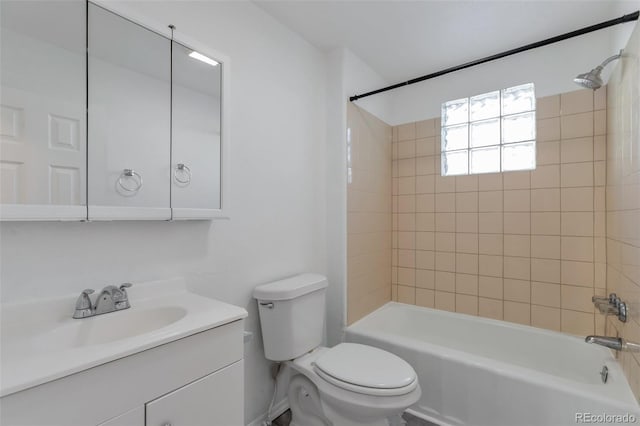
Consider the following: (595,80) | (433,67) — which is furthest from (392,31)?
(595,80)

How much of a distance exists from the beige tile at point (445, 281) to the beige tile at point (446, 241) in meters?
0.20

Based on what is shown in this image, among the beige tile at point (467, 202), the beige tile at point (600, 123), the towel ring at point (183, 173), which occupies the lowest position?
the beige tile at point (467, 202)

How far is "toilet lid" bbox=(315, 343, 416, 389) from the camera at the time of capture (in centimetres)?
129

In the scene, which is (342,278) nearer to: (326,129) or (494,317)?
(326,129)

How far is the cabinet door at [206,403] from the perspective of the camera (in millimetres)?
831

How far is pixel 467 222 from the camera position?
2330 mm

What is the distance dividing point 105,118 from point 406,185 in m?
2.23

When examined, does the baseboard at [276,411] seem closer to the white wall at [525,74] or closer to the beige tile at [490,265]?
the beige tile at [490,265]

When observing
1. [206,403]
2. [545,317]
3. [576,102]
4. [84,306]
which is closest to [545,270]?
[545,317]

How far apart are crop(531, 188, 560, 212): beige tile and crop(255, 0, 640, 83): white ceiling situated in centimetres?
103

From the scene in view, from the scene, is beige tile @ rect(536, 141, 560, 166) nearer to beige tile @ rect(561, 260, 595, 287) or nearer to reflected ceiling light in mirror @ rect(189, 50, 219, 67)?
beige tile @ rect(561, 260, 595, 287)

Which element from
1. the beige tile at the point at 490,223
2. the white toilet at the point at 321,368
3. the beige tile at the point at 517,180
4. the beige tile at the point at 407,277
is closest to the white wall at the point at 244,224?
the white toilet at the point at 321,368

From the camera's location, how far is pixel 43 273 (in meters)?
0.94

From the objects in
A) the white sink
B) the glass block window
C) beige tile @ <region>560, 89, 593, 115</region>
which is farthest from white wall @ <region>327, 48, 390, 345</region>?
beige tile @ <region>560, 89, 593, 115</region>
